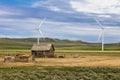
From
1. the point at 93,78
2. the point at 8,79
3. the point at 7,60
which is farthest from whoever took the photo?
the point at 7,60

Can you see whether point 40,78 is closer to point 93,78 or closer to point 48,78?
point 48,78

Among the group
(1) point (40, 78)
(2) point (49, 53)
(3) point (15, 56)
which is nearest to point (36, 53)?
(2) point (49, 53)

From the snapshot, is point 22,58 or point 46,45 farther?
point 46,45

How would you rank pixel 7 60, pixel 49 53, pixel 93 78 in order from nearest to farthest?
pixel 93 78, pixel 7 60, pixel 49 53

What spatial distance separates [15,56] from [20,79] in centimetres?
3892

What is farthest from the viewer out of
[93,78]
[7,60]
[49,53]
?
[49,53]

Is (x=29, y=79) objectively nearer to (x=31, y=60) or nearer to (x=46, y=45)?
(x=31, y=60)

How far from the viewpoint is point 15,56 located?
7419cm

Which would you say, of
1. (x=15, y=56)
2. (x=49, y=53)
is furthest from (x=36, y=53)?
(x=15, y=56)

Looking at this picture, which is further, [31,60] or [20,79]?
[31,60]

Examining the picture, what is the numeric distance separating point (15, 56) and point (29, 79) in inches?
1538

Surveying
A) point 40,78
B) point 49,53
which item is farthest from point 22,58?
point 40,78

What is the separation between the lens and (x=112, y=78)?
38562mm

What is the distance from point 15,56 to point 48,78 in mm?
38149
